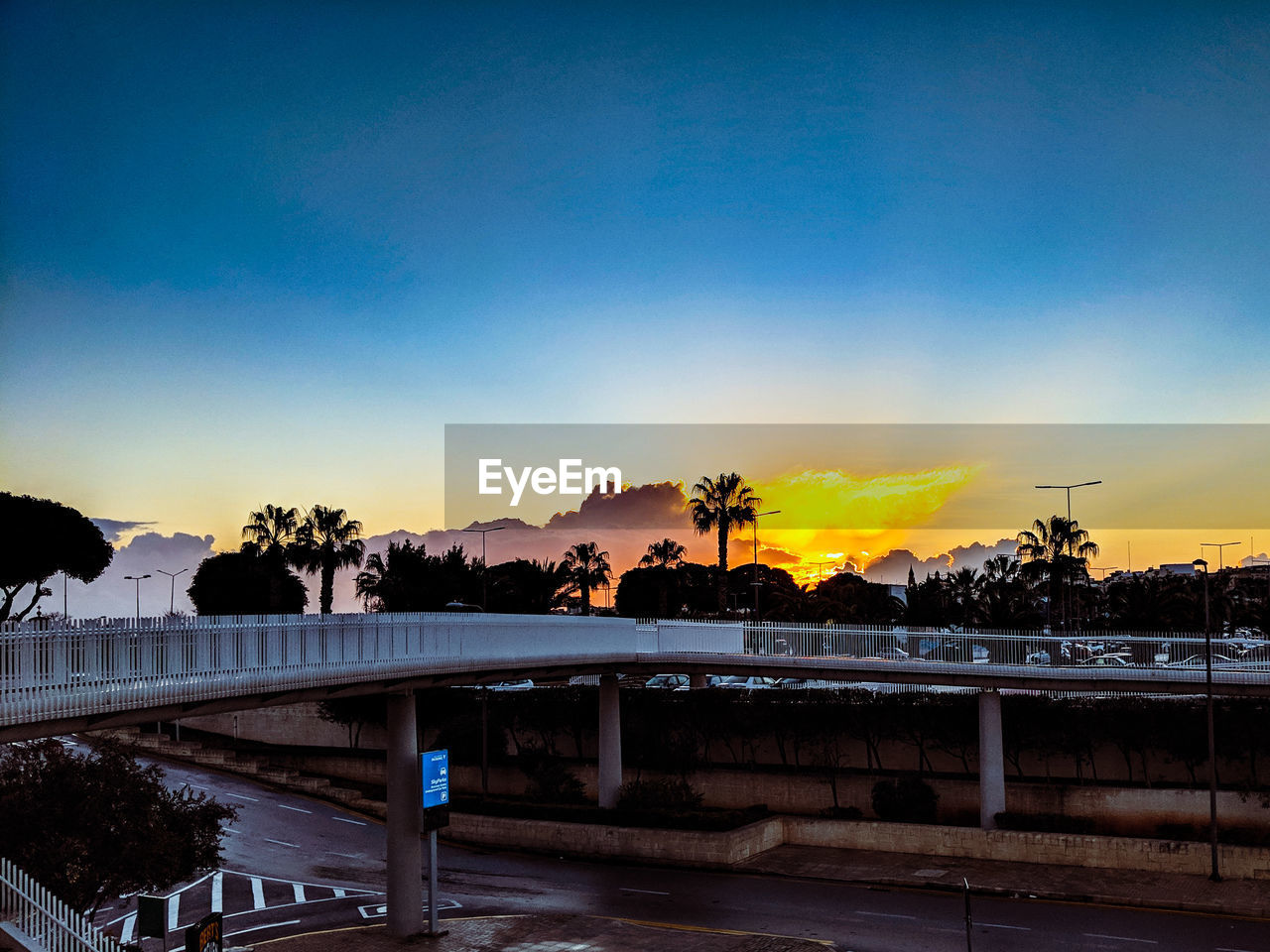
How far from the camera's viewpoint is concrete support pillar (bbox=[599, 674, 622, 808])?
142ft

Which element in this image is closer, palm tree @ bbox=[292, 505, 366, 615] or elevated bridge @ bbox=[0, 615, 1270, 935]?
elevated bridge @ bbox=[0, 615, 1270, 935]

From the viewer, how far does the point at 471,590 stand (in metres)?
83.0

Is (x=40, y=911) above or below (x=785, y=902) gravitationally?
above

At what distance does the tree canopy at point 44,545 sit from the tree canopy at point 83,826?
34191 mm

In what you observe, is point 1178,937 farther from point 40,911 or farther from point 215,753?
point 215,753

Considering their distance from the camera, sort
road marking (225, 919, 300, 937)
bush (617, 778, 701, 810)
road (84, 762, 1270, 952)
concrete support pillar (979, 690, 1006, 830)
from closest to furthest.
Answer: road (84, 762, 1270, 952) → road marking (225, 919, 300, 937) → concrete support pillar (979, 690, 1006, 830) → bush (617, 778, 701, 810)

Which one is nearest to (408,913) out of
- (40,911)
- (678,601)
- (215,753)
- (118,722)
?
(40,911)

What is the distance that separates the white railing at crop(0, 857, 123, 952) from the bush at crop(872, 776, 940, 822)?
29.1 meters

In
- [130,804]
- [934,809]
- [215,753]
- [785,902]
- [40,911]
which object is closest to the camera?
[40,911]

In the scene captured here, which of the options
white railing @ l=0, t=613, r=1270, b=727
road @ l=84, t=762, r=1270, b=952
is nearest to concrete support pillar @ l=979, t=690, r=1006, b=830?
white railing @ l=0, t=613, r=1270, b=727

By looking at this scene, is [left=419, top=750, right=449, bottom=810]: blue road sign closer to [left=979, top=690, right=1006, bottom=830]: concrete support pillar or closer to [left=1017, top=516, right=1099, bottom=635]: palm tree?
[left=979, top=690, right=1006, bottom=830]: concrete support pillar

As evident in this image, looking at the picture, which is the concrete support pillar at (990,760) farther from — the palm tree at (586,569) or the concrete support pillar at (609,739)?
the palm tree at (586,569)

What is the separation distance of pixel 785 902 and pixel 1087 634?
14743 millimetres

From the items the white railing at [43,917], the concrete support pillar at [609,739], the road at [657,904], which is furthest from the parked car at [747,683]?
the white railing at [43,917]
